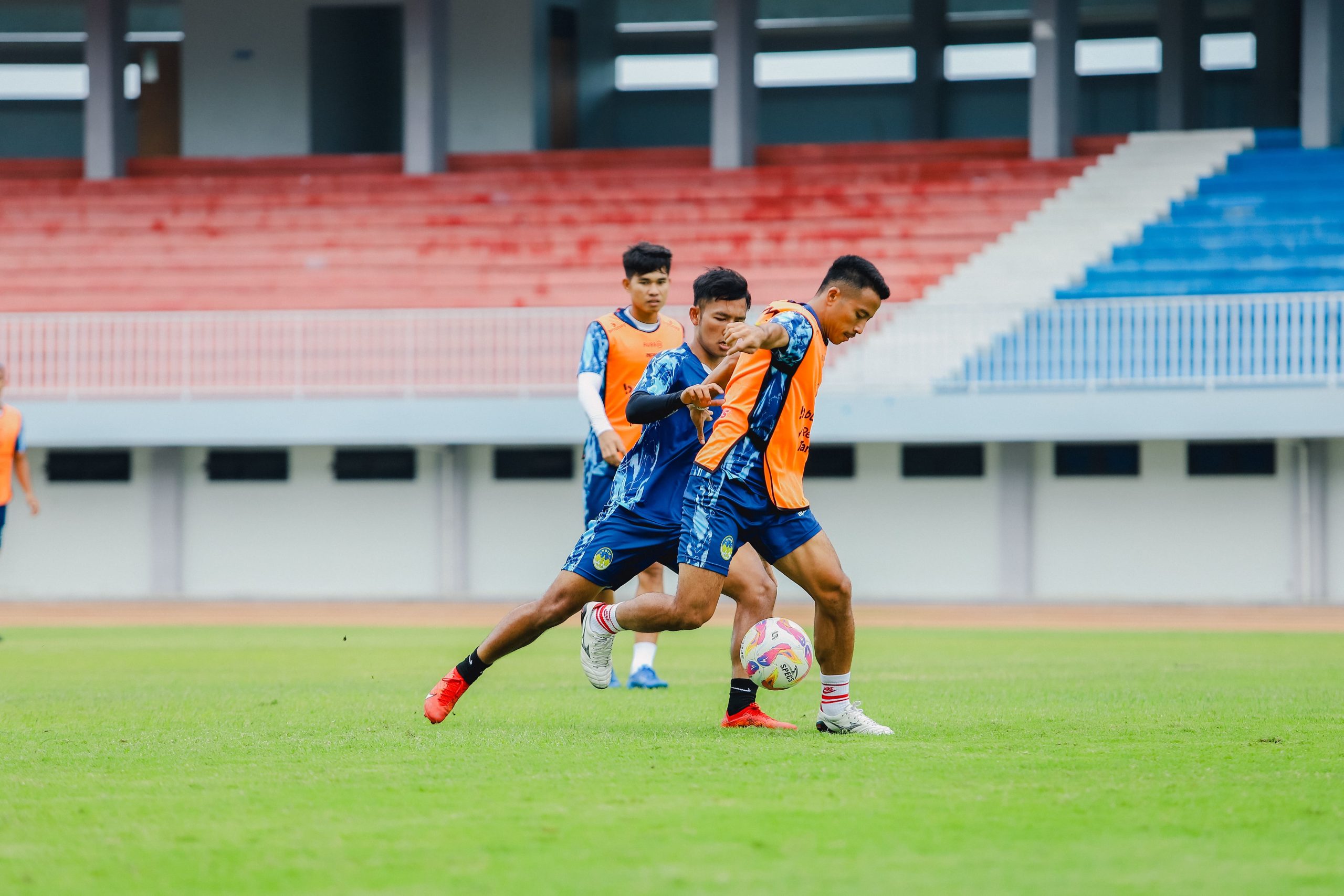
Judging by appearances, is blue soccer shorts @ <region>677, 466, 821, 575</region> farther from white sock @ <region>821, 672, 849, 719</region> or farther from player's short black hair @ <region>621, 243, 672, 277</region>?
player's short black hair @ <region>621, 243, 672, 277</region>

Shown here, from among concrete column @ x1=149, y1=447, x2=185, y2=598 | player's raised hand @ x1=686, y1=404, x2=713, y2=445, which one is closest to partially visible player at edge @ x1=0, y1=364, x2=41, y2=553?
concrete column @ x1=149, y1=447, x2=185, y2=598

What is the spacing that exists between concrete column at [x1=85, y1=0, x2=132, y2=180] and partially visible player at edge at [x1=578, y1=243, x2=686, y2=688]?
66.4ft

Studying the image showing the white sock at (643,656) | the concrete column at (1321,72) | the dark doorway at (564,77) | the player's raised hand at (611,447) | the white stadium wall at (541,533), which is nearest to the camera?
the player's raised hand at (611,447)

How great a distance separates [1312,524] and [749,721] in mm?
13835

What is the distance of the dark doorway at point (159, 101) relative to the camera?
100 feet

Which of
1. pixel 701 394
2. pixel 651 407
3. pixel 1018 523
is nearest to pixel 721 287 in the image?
pixel 651 407

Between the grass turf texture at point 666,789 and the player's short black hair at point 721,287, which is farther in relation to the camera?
the player's short black hair at point 721,287

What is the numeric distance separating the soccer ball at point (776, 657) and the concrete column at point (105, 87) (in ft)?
74.4

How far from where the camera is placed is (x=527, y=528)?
67.5ft

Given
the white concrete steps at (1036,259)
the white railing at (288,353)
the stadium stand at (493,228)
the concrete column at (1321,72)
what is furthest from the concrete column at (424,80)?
the concrete column at (1321,72)

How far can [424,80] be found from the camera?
1038 inches

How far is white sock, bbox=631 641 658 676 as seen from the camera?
364 inches

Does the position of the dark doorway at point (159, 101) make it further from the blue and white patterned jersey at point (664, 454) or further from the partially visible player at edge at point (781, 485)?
the partially visible player at edge at point (781, 485)

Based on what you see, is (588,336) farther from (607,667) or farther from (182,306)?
(182,306)
